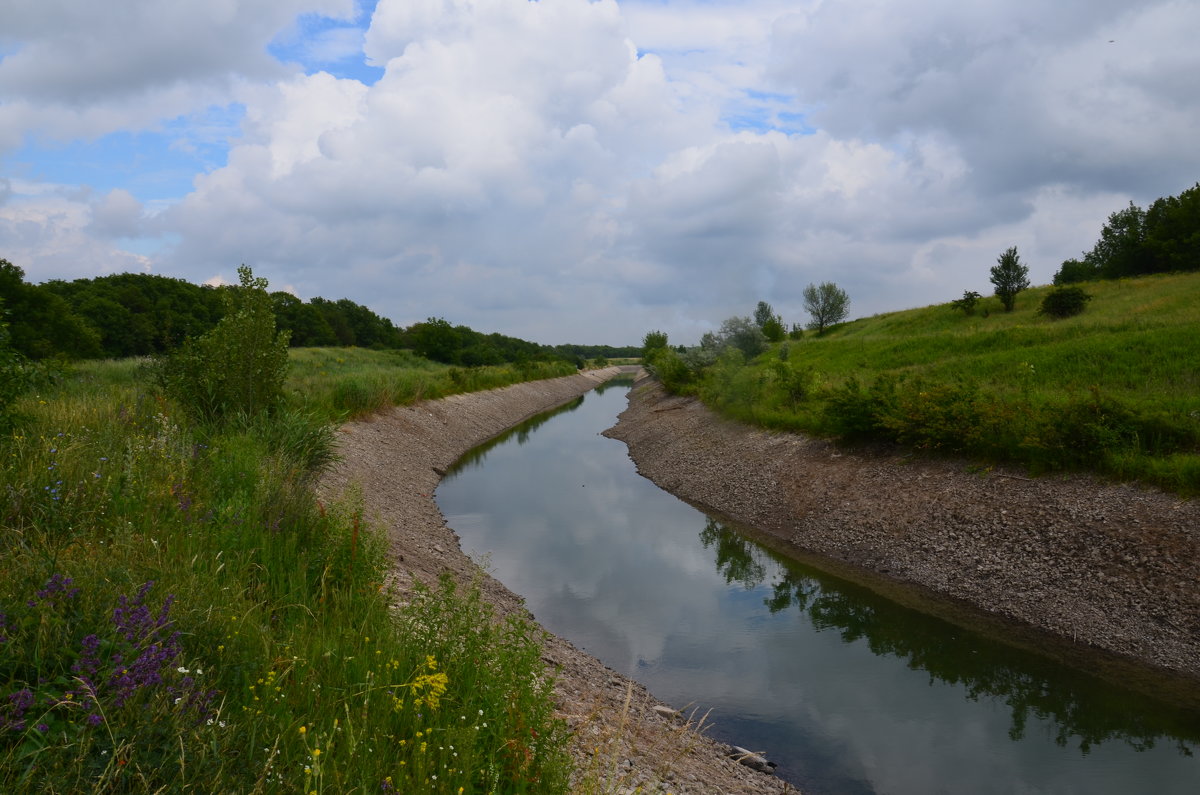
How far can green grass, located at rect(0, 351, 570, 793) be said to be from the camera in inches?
112

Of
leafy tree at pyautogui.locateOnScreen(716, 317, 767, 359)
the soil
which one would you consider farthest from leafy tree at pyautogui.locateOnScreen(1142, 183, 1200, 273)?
the soil

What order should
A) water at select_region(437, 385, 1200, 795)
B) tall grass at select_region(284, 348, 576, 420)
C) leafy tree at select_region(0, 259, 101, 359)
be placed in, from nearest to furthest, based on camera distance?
water at select_region(437, 385, 1200, 795) < tall grass at select_region(284, 348, 576, 420) < leafy tree at select_region(0, 259, 101, 359)

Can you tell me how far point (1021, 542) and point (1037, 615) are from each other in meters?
1.62

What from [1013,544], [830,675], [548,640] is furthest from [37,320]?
[1013,544]

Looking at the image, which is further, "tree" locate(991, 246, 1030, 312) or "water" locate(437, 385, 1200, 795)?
"tree" locate(991, 246, 1030, 312)

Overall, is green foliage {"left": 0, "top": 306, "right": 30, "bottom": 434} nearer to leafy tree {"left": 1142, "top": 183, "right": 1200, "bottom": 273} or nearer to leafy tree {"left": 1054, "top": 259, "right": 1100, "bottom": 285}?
leafy tree {"left": 1142, "top": 183, "right": 1200, "bottom": 273}

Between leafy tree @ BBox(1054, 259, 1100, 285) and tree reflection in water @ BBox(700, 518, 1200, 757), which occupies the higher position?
leafy tree @ BBox(1054, 259, 1100, 285)

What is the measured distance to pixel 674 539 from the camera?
16547 millimetres

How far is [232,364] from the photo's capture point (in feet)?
42.9

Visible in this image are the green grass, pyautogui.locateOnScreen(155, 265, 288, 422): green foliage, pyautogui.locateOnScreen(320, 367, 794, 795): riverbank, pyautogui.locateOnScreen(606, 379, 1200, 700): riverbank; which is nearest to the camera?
the green grass

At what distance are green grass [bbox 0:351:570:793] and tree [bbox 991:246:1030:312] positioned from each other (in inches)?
1664

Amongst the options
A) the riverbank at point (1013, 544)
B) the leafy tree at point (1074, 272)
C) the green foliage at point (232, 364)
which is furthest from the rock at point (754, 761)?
the leafy tree at point (1074, 272)

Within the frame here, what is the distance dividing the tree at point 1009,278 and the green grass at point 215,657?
42253 mm

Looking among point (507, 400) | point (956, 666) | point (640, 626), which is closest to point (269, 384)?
point (640, 626)
